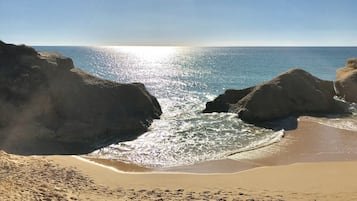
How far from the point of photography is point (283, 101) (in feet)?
89.8

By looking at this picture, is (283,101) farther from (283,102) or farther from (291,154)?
(291,154)

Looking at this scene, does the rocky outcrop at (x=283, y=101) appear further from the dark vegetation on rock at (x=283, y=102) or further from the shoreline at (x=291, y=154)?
the shoreline at (x=291, y=154)

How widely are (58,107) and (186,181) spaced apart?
11.9 meters

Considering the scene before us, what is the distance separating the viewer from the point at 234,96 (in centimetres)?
3098

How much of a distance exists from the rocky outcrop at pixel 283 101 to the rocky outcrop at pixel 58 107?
7.71m

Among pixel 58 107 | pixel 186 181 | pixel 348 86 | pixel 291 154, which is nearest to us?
pixel 186 181

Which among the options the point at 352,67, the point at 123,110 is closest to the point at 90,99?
the point at 123,110

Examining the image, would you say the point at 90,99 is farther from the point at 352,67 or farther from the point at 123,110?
the point at 352,67

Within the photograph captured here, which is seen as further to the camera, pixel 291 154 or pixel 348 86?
pixel 348 86

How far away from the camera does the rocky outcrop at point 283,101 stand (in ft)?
86.7

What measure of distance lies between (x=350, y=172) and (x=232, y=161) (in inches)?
208

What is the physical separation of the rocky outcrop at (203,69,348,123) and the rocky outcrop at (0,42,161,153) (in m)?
7.71

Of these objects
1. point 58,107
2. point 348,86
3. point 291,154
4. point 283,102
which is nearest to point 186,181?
point 291,154

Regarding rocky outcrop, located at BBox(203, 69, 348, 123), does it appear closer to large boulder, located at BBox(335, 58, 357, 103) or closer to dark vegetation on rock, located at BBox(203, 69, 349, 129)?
dark vegetation on rock, located at BBox(203, 69, 349, 129)
